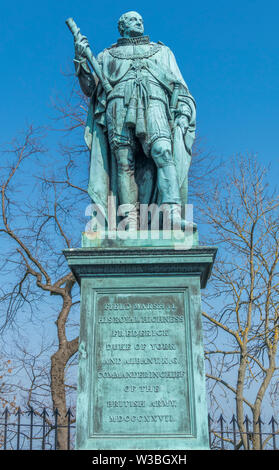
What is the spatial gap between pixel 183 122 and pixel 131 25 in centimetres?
181

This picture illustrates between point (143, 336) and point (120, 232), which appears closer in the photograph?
point (143, 336)

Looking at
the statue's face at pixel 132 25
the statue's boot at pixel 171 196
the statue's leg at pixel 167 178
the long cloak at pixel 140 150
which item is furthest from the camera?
the statue's face at pixel 132 25

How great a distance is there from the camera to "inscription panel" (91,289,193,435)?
5945 mm

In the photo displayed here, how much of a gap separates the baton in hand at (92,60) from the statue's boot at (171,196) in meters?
1.55

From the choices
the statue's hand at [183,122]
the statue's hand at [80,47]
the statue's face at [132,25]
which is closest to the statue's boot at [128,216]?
the statue's hand at [183,122]

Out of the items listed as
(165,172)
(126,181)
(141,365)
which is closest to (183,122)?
(165,172)

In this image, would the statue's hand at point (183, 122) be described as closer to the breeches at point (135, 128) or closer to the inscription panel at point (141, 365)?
the breeches at point (135, 128)

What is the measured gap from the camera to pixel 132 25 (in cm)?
815

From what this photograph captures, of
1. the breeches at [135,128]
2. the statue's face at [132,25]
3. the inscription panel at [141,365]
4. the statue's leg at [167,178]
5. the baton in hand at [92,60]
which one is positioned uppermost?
the statue's face at [132,25]

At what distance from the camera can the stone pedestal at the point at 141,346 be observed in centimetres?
591

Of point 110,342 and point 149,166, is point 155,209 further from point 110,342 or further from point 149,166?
point 110,342

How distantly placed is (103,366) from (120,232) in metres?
1.72
